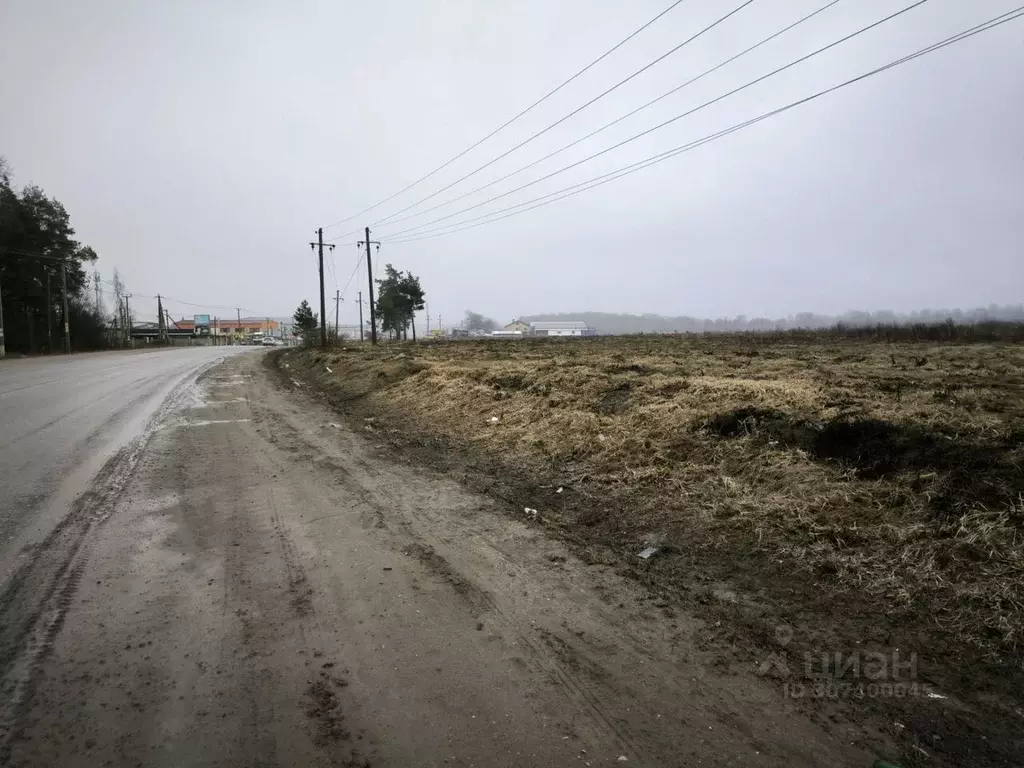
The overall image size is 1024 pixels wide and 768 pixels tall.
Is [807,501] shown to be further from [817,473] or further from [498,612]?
[498,612]

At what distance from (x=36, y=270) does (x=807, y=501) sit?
5976 cm

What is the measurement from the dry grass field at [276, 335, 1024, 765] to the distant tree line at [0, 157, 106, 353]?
5136 cm

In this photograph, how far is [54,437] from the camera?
859 cm

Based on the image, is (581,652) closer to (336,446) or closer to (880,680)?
(880,680)

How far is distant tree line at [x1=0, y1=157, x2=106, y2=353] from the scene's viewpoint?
4397cm

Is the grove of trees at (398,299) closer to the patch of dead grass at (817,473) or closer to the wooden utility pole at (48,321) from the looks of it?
the wooden utility pole at (48,321)

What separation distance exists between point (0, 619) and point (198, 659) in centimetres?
145

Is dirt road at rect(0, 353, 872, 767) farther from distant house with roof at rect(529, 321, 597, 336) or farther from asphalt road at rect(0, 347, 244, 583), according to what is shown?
distant house with roof at rect(529, 321, 597, 336)

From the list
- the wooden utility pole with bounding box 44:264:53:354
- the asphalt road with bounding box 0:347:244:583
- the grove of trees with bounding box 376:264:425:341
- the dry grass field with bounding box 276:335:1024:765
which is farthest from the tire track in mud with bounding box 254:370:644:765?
the grove of trees with bounding box 376:264:425:341

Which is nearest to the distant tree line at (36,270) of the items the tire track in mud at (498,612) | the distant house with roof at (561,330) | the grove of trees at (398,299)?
the grove of trees at (398,299)

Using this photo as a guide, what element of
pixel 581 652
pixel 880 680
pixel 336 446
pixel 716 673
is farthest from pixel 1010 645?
pixel 336 446

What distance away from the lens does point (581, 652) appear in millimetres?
3170

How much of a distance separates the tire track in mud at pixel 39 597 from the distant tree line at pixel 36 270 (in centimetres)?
4947

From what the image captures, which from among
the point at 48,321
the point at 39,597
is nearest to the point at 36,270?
the point at 48,321
